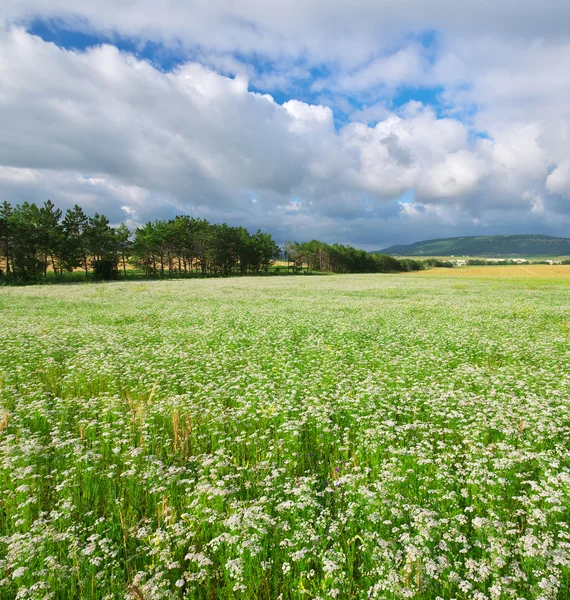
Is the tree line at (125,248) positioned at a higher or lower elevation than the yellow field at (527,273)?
higher

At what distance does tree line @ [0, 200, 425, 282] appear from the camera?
68.9 meters

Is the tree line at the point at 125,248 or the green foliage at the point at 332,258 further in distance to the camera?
the green foliage at the point at 332,258

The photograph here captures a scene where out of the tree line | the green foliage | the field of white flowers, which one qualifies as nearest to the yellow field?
the green foliage

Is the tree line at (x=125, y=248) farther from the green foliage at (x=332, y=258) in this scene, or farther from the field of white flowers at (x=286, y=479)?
the field of white flowers at (x=286, y=479)

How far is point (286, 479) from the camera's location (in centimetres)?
505

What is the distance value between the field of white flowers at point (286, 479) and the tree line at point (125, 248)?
243ft

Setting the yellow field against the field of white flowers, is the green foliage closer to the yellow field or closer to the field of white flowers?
the yellow field

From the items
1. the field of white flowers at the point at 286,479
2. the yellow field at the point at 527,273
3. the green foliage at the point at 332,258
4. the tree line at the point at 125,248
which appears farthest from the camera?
the green foliage at the point at 332,258

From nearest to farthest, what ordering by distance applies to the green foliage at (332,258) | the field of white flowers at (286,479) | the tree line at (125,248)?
the field of white flowers at (286,479), the tree line at (125,248), the green foliage at (332,258)

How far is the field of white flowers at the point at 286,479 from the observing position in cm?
344

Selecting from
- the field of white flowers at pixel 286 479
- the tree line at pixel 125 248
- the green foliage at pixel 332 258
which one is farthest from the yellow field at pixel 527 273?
the field of white flowers at pixel 286 479

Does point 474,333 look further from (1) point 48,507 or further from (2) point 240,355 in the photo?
(1) point 48,507

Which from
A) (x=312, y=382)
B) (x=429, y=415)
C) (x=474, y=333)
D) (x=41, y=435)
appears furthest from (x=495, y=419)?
(x=474, y=333)

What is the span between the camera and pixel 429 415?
23.6ft
